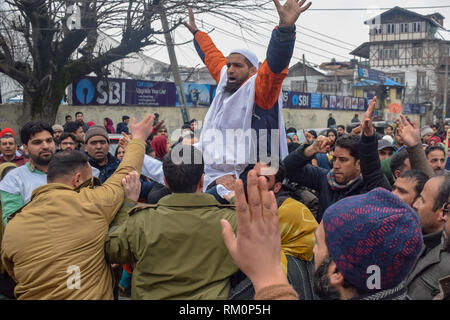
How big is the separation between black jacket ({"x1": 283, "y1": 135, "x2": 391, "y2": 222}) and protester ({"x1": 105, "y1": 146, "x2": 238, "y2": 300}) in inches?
52.9

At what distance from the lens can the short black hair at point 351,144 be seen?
350 cm

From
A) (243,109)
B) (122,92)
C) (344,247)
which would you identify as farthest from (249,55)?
(122,92)

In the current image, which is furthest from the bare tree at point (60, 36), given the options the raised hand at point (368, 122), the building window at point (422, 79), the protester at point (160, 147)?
the building window at point (422, 79)

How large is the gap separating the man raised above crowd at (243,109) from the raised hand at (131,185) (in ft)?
2.70

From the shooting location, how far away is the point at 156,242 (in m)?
2.09

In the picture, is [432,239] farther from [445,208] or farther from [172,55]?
[172,55]

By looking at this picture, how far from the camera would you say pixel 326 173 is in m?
3.70

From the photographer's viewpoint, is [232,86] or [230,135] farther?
[232,86]

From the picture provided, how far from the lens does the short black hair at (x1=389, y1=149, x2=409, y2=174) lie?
412 centimetres

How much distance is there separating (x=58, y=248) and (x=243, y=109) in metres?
1.65

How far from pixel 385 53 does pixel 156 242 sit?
5049cm

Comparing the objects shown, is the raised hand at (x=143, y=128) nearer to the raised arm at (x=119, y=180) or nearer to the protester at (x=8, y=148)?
the raised arm at (x=119, y=180)
